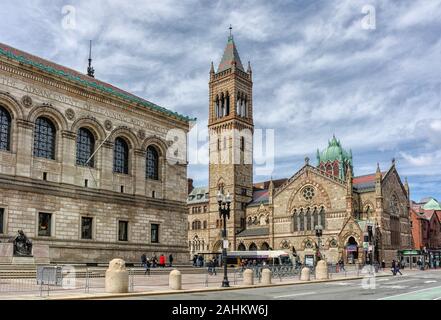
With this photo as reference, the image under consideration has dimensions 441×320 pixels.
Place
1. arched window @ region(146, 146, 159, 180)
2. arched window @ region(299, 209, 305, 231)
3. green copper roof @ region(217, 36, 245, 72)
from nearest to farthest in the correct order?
1. arched window @ region(146, 146, 159, 180)
2. arched window @ region(299, 209, 305, 231)
3. green copper roof @ region(217, 36, 245, 72)

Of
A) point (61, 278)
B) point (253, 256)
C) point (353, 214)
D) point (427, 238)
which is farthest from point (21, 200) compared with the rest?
point (427, 238)

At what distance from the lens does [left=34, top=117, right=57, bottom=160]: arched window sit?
3694cm

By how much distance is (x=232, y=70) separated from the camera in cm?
9600

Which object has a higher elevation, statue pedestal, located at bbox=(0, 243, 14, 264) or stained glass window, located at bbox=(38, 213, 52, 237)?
stained glass window, located at bbox=(38, 213, 52, 237)

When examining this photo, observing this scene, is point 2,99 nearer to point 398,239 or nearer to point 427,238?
point 398,239

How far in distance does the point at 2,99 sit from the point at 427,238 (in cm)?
8062

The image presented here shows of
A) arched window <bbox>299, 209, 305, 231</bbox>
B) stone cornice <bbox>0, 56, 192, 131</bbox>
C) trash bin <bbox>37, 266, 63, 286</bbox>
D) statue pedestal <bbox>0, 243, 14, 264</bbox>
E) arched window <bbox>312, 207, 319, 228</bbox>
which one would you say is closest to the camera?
trash bin <bbox>37, 266, 63, 286</bbox>

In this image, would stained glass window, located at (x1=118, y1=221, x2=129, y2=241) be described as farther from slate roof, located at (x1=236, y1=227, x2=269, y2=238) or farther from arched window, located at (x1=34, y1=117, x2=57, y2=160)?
slate roof, located at (x1=236, y1=227, x2=269, y2=238)

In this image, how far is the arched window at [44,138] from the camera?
121ft

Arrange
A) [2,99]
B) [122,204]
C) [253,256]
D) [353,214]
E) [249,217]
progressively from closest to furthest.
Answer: [2,99], [122,204], [253,256], [353,214], [249,217]

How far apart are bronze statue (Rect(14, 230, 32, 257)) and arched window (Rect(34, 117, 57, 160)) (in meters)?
6.65

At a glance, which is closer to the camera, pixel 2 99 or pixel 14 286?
pixel 14 286

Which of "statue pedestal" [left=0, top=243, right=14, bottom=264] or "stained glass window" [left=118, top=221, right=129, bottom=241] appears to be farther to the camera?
"stained glass window" [left=118, top=221, right=129, bottom=241]

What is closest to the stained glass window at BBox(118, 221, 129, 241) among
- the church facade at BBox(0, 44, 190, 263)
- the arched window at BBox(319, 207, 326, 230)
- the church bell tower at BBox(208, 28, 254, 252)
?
the church facade at BBox(0, 44, 190, 263)
